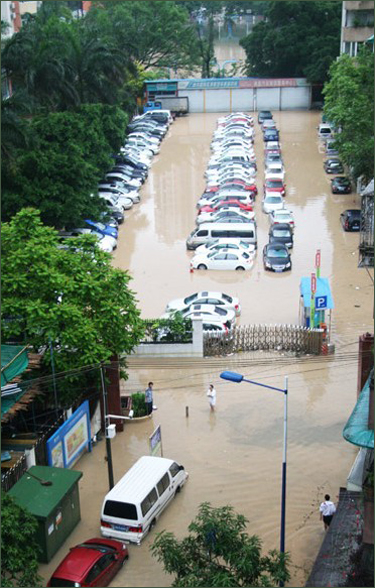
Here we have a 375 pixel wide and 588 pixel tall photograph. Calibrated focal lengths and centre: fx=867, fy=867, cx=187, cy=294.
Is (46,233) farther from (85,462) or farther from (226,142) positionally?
(226,142)

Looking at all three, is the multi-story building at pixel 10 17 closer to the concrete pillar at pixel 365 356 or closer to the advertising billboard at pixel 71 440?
the advertising billboard at pixel 71 440

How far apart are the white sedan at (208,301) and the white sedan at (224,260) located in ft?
15.7

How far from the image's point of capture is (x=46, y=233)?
23922 mm

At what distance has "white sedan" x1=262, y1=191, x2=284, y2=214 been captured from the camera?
140 ft

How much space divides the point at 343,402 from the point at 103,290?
7433 millimetres

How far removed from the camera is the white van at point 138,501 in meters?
18.3

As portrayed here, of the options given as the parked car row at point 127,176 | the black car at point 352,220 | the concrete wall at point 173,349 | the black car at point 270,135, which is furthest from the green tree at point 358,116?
the concrete wall at point 173,349

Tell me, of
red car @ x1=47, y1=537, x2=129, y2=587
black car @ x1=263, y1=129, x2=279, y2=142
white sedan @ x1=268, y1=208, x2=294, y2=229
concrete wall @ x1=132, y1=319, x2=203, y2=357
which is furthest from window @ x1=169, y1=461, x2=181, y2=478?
black car @ x1=263, y1=129, x2=279, y2=142

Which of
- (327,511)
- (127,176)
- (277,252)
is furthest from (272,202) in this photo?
(327,511)

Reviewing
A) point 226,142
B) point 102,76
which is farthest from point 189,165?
point 102,76

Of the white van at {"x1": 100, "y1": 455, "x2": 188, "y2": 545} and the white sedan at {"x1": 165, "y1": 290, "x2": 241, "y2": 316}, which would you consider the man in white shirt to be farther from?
the white sedan at {"x1": 165, "y1": 290, "x2": 241, "y2": 316}

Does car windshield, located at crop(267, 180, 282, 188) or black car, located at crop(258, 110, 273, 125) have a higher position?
black car, located at crop(258, 110, 273, 125)

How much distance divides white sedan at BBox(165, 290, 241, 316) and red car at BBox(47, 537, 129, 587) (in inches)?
510

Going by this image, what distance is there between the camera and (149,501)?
61.4 feet
